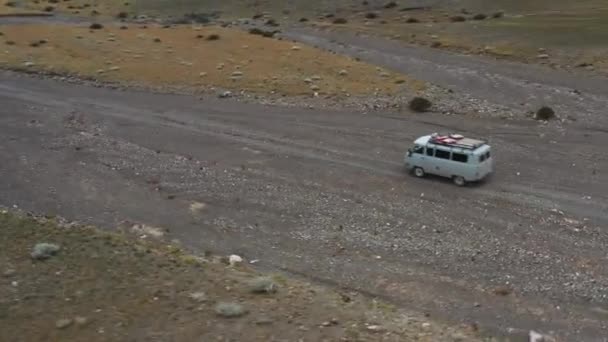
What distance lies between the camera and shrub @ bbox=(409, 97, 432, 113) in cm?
4619

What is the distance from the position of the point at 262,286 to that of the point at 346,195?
37.9 ft

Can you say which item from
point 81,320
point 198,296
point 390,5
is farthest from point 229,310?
point 390,5

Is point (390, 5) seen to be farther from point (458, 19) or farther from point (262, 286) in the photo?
point (262, 286)

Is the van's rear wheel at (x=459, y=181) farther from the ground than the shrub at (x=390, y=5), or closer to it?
closer to it

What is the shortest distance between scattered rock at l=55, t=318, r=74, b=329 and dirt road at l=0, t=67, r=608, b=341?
771 cm

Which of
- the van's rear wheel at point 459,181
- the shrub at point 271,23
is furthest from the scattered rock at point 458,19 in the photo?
the van's rear wheel at point 459,181

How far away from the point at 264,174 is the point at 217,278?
42.3 feet

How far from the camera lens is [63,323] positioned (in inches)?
776

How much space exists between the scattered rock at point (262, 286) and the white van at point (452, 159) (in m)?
14.2

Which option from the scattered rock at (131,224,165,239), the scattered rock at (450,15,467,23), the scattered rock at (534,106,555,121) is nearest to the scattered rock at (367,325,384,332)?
the scattered rock at (131,224,165,239)

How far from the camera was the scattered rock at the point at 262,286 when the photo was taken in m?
21.9

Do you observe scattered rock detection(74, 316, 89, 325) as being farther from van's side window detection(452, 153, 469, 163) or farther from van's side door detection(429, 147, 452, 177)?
van's side window detection(452, 153, 469, 163)

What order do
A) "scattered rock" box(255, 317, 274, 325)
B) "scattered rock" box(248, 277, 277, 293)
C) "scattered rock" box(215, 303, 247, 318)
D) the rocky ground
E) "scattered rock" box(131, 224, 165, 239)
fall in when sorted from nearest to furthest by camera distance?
1. "scattered rock" box(255, 317, 274, 325)
2. "scattered rock" box(215, 303, 247, 318)
3. "scattered rock" box(248, 277, 277, 293)
4. the rocky ground
5. "scattered rock" box(131, 224, 165, 239)

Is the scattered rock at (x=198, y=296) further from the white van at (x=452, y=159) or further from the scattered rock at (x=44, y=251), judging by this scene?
the white van at (x=452, y=159)
